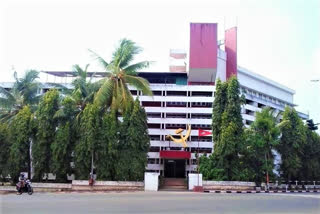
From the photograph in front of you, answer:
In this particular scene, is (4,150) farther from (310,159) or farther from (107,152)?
(310,159)

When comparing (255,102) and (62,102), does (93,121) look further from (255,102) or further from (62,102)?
(255,102)

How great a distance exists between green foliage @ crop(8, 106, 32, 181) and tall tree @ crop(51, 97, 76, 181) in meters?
2.04

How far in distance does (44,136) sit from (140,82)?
817 cm

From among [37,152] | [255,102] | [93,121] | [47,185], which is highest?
[255,102]

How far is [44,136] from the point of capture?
2447cm

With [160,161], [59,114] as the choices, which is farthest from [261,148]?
[59,114]

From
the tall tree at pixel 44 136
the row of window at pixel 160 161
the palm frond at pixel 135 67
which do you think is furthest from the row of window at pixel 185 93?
the tall tree at pixel 44 136

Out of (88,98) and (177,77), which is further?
(177,77)

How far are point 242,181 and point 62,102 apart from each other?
50.0 feet

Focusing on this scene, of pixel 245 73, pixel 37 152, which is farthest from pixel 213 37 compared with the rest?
pixel 37 152

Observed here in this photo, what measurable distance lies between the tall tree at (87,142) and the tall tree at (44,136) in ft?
7.03

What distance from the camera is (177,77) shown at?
155 ft

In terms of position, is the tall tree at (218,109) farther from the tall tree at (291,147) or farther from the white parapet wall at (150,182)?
the tall tree at (291,147)

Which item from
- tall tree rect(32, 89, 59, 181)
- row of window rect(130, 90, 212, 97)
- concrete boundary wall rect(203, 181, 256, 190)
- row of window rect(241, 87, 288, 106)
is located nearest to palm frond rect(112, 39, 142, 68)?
tall tree rect(32, 89, 59, 181)
